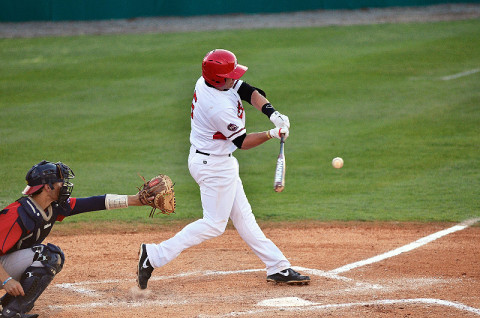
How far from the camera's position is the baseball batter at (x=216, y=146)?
5.73m

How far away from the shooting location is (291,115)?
13.0m

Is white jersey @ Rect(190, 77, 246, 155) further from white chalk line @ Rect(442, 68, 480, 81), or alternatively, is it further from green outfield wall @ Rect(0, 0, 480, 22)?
green outfield wall @ Rect(0, 0, 480, 22)

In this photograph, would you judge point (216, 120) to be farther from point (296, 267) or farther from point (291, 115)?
point (291, 115)

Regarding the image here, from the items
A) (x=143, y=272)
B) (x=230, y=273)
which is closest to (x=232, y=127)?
(x=143, y=272)

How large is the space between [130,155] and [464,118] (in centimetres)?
587

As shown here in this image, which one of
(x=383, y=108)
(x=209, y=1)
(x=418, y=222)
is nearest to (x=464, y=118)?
(x=383, y=108)

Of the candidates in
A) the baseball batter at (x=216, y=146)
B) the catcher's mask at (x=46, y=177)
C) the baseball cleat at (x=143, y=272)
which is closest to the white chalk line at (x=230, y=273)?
the baseball cleat at (x=143, y=272)

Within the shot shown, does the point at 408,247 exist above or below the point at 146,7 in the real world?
above

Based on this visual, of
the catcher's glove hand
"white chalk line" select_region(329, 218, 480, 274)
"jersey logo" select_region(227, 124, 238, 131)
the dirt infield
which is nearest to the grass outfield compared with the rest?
"white chalk line" select_region(329, 218, 480, 274)

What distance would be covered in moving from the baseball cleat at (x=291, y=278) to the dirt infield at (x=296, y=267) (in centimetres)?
8

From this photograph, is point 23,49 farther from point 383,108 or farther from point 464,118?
point 464,118

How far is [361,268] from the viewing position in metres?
6.48

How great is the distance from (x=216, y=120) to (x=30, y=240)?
1728 mm

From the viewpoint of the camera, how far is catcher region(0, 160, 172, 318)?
504 cm
